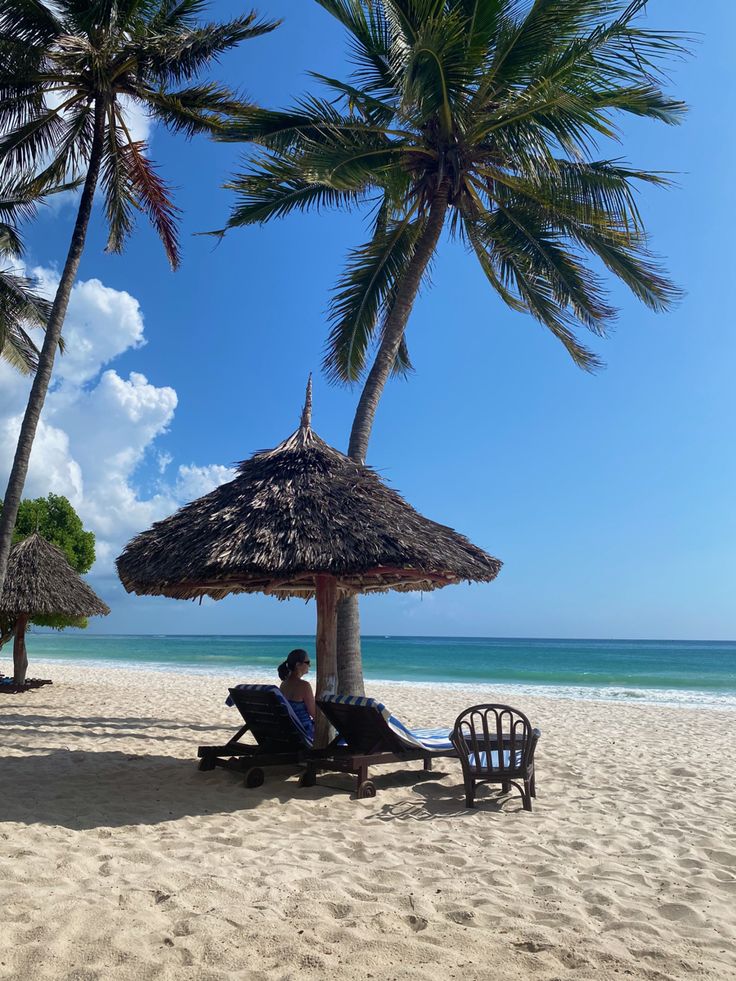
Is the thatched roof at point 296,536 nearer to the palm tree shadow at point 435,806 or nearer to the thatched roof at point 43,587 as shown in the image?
the palm tree shadow at point 435,806

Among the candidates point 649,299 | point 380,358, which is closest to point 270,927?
point 380,358

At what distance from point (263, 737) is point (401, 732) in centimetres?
125

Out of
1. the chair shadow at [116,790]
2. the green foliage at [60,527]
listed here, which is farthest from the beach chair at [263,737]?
the green foliage at [60,527]

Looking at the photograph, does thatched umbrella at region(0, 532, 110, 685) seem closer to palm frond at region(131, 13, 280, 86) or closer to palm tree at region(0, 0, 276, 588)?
palm tree at region(0, 0, 276, 588)

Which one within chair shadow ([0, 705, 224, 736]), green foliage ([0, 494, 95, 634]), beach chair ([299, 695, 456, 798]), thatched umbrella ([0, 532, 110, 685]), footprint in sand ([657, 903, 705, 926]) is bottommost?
chair shadow ([0, 705, 224, 736])

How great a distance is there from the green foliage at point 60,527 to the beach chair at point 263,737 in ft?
56.4

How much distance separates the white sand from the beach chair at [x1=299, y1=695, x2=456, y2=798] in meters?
0.20

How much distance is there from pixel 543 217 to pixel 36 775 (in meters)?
8.47

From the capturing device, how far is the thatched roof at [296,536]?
5586 mm

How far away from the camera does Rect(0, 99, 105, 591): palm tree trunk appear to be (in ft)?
29.3

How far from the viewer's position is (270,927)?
9.72ft

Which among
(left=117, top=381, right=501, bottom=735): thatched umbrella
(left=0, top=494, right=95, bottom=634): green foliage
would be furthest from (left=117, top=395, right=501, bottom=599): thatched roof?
(left=0, top=494, right=95, bottom=634): green foliage

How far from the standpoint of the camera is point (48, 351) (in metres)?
9.23

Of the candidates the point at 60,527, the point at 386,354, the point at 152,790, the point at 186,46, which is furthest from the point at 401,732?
the point at 60,527
